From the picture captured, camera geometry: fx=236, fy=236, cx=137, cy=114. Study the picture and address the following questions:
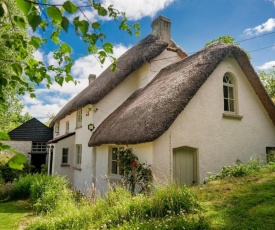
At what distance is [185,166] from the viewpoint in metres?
8.77

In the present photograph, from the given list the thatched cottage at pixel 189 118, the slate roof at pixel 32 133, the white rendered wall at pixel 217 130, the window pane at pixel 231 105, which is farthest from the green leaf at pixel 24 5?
the slate roof at pixel 32 133

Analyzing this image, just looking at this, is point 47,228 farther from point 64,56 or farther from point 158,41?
point 158,41

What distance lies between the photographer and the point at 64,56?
2.57 m

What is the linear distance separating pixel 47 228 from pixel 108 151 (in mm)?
5382

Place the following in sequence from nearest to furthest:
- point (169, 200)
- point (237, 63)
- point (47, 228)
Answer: point (169, 200)
point (47, 228)
point (237, 63)

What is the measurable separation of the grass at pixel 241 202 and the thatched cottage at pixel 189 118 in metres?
2.05

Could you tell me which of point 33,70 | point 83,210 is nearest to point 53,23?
point 33,70

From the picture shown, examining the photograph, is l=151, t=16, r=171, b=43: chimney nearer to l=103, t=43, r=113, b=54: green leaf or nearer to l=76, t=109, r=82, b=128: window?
l=76, t=109, r=82, b=128: window

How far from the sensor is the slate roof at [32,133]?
77.7ft

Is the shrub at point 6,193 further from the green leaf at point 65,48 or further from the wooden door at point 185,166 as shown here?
the green leaf at point 65,48

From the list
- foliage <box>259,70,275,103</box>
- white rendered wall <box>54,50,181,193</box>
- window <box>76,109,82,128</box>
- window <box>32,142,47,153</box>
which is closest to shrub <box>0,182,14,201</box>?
white rendered wall <box>54,50,181,193</box>

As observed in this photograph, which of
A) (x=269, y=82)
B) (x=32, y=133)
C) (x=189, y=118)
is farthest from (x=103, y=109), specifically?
(x=269, y=82)

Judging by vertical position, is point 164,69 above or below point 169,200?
above

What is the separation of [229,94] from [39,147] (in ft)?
64.8
